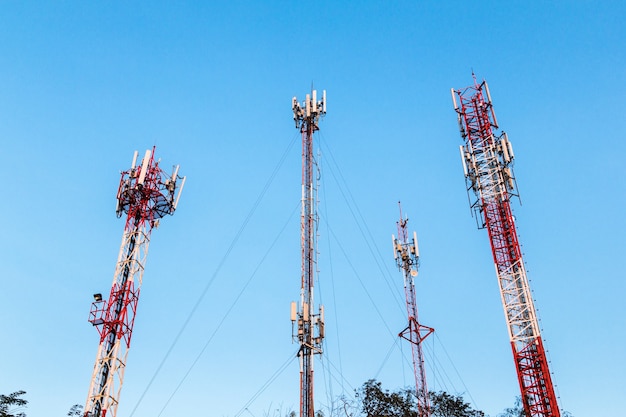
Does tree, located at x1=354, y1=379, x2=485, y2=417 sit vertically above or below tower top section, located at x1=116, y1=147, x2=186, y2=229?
below

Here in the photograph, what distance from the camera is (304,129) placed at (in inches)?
1673

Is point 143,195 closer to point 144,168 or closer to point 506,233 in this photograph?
point 144,168

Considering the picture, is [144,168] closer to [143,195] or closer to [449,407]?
[143,195]

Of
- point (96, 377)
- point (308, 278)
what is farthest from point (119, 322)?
point (308, 278)

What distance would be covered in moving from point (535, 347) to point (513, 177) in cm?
1465

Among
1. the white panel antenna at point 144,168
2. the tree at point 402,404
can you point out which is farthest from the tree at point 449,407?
the white panel antenna at point 144,168

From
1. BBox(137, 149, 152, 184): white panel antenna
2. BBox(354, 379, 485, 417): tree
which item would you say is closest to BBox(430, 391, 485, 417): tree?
BBox(354, 379, 485, 417): tree

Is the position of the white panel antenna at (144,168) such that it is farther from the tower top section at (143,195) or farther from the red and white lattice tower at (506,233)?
the red and white lattice tower at (506,233)

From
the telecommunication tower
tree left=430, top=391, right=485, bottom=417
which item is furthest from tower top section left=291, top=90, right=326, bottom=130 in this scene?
tree left=430, top=391, right=485, bottom=417

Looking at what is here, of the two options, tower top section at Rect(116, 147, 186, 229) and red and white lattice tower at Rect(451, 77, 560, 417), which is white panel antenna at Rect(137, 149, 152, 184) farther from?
red and white lattice tower at Rect(451, 77, 560, 417)

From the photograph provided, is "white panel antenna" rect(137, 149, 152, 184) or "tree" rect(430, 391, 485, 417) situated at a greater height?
"white panel antenna" rect(137, 149, 152, 184)

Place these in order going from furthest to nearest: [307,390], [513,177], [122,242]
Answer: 1. [513,177]
2. [122,242]
3. [307,390]

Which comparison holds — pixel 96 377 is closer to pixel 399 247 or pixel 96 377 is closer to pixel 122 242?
pixel 122 242

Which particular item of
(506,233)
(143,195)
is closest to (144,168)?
(143,195)
